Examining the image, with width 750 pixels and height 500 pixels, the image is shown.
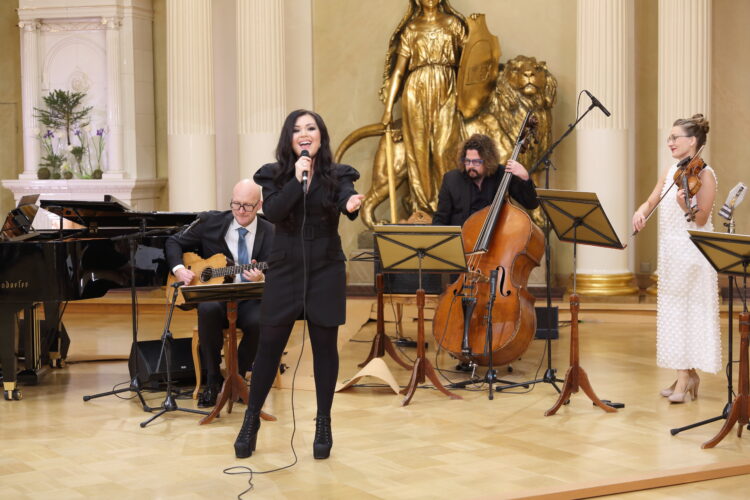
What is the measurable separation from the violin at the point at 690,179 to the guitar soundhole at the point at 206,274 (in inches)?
107

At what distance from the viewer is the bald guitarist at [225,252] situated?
Answer: 20.8 feet

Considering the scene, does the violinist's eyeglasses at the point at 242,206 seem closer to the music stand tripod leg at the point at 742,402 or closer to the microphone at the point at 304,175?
the microphone at the point at 304,175

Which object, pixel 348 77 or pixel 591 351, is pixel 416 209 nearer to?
pixel 348 77

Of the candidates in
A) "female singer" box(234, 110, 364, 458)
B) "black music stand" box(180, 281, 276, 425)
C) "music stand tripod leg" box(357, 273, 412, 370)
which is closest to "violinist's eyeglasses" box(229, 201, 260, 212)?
"black music stand" box(180, 281, 276, 425)

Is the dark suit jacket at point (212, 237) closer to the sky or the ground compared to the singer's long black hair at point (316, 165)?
closer to the ground

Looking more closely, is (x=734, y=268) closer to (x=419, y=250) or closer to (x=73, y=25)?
(x=419, y=250)

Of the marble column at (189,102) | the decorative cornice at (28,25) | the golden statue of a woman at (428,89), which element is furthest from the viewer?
the decorative cornice at (28,25)

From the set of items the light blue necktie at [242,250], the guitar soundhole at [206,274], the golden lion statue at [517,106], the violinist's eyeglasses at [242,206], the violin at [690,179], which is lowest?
the guitar soundhole at [206,274]

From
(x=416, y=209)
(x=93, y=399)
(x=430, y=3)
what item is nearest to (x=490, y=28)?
(x=430, y=3)

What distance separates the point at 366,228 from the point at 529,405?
5123 mm

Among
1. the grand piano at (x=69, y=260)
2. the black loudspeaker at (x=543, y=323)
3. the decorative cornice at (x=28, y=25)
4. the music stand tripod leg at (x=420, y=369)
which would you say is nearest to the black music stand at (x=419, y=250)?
the music stand tripod leg at (x=420, y=369)

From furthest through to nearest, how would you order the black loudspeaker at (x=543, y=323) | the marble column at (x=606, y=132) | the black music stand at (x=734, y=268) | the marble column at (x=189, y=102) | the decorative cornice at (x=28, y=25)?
the decorative cornice at (x=28, y=25), the marble column at (x=189, y=102), the marble column at (x=606, y=132), the black loudspeaker at (x=543, y=323), the black music stand at (x=734, y=268)

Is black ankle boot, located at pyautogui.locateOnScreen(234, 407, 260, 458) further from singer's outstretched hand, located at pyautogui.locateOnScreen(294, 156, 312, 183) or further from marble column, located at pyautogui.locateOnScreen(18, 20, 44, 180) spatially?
marble column, located at pyautogui.locateOnScreen(18, 20, 44, 180)

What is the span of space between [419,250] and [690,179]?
1538mm
